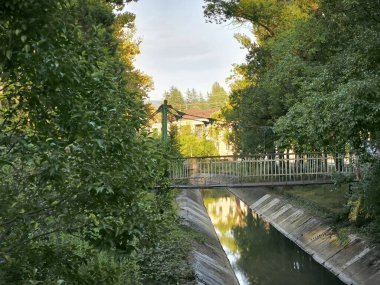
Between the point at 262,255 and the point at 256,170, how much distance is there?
468 centimetres

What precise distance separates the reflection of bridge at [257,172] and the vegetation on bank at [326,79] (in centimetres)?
165

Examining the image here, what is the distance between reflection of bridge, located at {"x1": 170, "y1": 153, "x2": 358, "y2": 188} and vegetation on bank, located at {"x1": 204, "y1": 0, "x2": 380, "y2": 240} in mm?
1655

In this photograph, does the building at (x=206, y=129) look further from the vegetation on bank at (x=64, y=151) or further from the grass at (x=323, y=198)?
the vegetation on bank at (x=64, y=151)

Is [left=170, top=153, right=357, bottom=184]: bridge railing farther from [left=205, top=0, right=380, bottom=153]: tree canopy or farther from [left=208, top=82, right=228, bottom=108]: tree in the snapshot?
[left=208, top=82, right=228, bottom=108]: tree

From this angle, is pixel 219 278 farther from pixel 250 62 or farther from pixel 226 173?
pixel 250 62

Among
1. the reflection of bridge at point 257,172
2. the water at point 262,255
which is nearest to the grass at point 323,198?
the reflection of bridge at point 257,172

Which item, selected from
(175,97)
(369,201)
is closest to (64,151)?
(369,201)

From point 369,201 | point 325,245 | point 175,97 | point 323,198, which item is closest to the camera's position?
point 369,201

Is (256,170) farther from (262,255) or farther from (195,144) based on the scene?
(195,144)

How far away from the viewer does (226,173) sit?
80.1ft

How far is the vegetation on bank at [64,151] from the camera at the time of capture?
3.17 meters

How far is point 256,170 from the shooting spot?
81.4ft

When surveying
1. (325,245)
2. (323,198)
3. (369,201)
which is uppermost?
(369,201)

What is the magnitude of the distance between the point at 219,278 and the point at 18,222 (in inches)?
547
